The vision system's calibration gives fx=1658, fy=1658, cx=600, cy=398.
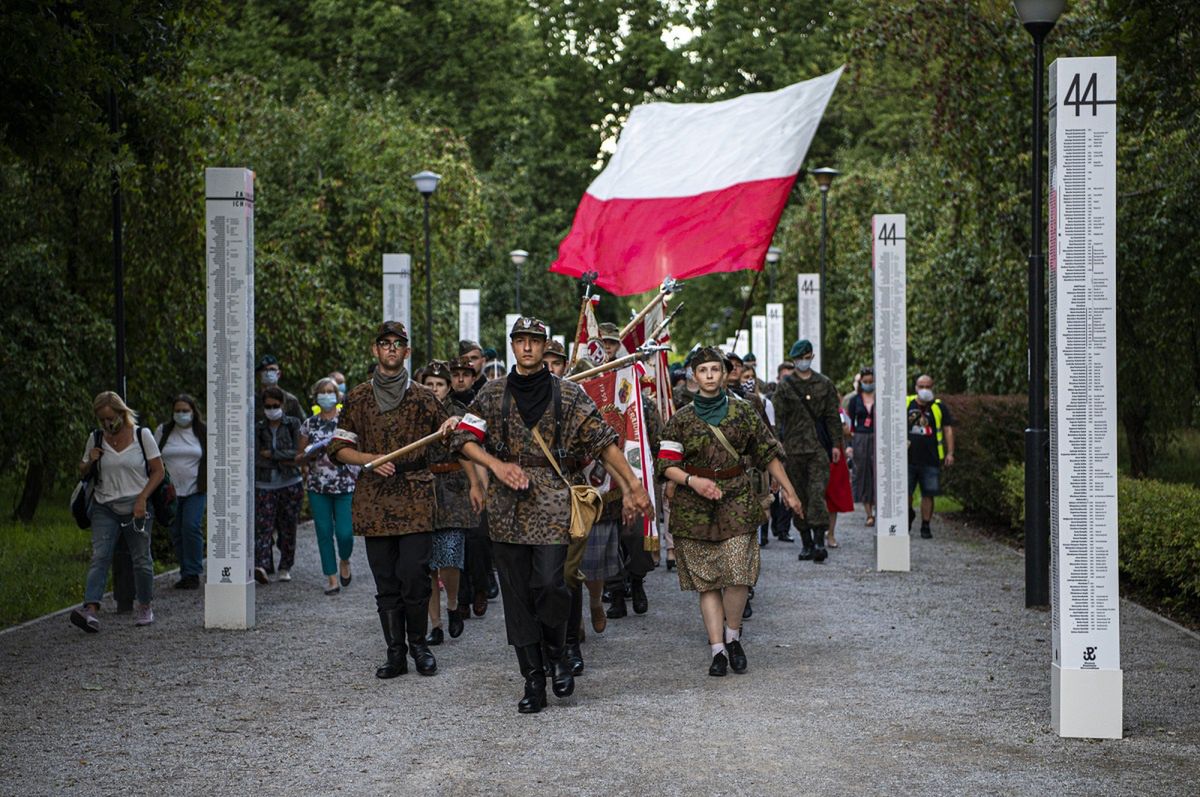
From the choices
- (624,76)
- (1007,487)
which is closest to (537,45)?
(624,76)

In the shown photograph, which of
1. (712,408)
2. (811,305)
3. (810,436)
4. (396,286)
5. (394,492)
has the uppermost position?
(811,305)

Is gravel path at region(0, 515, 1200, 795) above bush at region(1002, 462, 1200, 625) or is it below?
below

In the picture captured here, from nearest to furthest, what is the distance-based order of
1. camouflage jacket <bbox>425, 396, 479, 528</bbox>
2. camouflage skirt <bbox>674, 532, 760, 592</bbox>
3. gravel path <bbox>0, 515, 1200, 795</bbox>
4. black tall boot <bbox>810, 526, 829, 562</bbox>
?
1. gravel path <bbox>0, 515, 1200, 795</bbox>
2. camouflage skirt <bbox>674, 532, 760, 592</bbox>
3. camouflage jacket <bbox>425, 396, 479, 528</bbox>
4. black tall boot <bbox>810, 526, 829, 562</bbox>

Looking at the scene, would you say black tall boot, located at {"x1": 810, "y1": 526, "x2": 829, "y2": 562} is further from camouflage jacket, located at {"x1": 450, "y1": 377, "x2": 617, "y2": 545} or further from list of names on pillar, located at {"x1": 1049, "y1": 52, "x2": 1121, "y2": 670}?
list of names on pillar, located at {"x1": 1049, "y1": 52, "x2": 1121, "y2": 670}

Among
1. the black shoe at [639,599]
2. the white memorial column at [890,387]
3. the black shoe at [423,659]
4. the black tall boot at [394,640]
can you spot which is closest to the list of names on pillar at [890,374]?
the white memorial column at [890,387]

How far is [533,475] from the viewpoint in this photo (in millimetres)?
8789

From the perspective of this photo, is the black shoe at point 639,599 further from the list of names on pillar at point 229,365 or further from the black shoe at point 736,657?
the list of names on pillar at point 229,365

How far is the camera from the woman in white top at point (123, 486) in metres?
12.2

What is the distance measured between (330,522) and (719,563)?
204 inches

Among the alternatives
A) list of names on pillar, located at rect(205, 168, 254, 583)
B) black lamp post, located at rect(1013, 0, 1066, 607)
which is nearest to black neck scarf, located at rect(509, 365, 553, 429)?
list of names on pillar, located at rect(205, 168, 254, 583)

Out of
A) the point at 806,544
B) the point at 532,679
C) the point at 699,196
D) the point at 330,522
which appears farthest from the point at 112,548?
the point at 806,544

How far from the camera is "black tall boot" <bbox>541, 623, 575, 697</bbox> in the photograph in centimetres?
896

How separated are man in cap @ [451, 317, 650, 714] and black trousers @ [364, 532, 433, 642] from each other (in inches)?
41.4

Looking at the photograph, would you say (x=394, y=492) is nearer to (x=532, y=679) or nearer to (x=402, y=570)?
(x=402, y=570)
